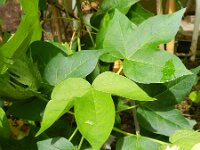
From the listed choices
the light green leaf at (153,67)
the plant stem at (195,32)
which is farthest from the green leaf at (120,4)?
the plant stem at (195,32)

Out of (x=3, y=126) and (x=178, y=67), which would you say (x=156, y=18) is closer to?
(x=178, y=67)

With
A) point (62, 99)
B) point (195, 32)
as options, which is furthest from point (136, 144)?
point (195, 32)

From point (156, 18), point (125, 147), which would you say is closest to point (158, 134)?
point (125, 147)

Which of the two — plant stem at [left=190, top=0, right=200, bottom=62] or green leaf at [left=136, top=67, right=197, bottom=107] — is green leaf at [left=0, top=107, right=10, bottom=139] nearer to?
green leaf at [left=136, top=67, right=197, bottom=107]

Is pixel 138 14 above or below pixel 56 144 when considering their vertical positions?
above

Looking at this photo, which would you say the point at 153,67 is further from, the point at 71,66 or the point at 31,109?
the point at 31,109
